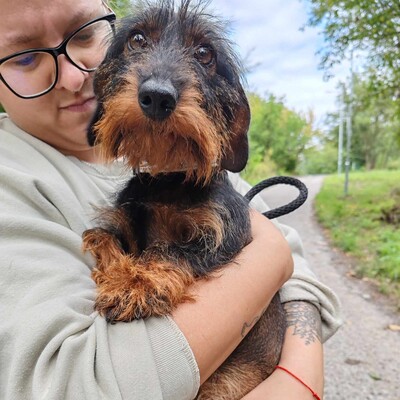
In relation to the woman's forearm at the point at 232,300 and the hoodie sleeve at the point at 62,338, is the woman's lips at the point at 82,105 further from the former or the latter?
the woman's forearm at the point at 232,300

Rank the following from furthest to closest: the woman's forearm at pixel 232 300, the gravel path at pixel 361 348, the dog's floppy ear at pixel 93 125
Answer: the gravel path at pixel 361 348
the dog's floppy ear at pixel 93 125
the woman's forearm at pixel 232 300

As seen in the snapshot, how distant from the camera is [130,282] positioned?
1.58 m

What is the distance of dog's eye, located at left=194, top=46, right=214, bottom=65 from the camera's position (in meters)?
1.83

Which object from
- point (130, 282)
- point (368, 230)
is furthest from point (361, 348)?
point (368, 230)

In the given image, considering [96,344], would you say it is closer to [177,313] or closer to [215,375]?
[177,313]

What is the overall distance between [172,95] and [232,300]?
75 cm

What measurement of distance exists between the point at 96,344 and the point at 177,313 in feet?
0.97

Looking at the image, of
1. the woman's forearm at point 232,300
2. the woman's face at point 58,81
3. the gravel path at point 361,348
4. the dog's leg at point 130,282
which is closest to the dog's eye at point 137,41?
the woman's face at point 58,81

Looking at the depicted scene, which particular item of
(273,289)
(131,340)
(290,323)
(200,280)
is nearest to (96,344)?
(131,340)

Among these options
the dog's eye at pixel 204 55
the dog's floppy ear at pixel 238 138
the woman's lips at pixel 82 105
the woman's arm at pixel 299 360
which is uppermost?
the dog's eye at pixel 204 55

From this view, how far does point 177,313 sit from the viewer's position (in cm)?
146

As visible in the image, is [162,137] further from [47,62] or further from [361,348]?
[361,348]

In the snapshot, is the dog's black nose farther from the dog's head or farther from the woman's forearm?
the woman's forearm

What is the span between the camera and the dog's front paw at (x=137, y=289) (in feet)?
4.69
